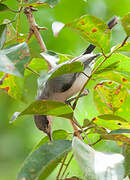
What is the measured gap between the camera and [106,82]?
976 mm

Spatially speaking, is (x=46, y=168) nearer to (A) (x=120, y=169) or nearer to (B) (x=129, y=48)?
(A) (x=120, y=169)

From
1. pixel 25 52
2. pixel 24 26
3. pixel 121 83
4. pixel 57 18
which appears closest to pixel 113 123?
pixel 121 83

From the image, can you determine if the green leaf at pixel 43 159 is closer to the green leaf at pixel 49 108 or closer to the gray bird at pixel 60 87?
the green leaf at pixel 49 108

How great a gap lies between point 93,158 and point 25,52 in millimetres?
260

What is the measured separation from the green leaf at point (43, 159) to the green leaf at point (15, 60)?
0.18 metres

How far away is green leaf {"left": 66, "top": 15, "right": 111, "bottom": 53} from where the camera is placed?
0.64 meters

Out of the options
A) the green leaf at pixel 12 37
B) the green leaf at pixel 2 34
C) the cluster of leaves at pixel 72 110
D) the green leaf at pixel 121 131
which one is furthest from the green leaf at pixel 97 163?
the green leaf at pixel 12 37

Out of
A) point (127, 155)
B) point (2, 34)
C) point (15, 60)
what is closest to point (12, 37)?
point (2, 34)

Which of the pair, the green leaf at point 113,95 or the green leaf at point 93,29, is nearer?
the green leaf at point 93,29

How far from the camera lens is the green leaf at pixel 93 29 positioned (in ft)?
2.09

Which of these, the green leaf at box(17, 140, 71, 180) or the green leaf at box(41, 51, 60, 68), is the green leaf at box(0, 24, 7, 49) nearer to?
the green leaf at box(41, 51, 60, 68)

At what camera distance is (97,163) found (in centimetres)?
55

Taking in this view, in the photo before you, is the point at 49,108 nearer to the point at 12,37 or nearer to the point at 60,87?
the point at 60,87

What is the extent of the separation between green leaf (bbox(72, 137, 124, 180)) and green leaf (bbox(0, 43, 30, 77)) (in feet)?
0.57
